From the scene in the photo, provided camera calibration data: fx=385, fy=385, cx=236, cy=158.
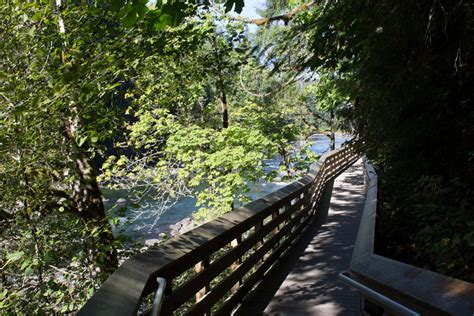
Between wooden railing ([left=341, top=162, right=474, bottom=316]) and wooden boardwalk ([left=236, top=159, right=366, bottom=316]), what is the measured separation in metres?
1.67

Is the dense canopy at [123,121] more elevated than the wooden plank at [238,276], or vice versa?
the dense canopy at [123,121]

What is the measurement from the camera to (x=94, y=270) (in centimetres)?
616

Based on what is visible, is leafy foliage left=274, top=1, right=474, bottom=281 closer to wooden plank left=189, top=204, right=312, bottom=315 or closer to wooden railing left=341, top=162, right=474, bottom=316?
wooden plank left=189, top=204, right=312, bottom=315

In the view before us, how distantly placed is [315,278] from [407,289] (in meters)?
3.51

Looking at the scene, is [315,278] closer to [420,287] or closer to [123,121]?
[420,287]

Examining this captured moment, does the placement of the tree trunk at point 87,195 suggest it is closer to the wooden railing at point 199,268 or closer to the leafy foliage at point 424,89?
the wooden railing at point 199,268

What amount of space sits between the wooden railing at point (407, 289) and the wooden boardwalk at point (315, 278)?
1668 mm

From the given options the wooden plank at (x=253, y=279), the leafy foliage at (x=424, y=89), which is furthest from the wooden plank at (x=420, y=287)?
the leafy foliage at (x=424, y=89)

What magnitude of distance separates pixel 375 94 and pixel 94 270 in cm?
507

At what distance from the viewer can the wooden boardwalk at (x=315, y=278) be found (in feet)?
13.7

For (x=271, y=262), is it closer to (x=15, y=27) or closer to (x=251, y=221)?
(x=251, y=221)

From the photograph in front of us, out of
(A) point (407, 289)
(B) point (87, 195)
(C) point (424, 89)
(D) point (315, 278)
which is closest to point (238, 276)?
(D) point (315, 278)

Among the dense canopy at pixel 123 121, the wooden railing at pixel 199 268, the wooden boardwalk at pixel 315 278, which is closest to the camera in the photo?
the wooden railing at pixel 199 268

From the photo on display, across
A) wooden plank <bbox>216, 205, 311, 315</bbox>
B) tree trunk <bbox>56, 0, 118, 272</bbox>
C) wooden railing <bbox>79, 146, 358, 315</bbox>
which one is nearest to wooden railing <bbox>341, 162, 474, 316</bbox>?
wooden railing <bbox>79, 146, 358, 315</bbox>
